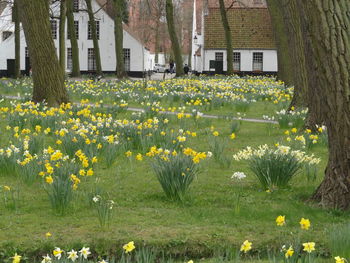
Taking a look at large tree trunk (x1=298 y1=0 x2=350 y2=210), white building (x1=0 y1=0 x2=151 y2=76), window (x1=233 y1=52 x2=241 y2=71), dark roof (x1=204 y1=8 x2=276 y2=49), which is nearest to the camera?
large tree trunk (x1=298 y1=0 x2=350 y2=210)

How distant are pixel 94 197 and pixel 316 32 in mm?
2364

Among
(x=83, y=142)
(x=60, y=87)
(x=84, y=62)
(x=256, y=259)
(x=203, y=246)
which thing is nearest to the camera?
(x=256, y=259)

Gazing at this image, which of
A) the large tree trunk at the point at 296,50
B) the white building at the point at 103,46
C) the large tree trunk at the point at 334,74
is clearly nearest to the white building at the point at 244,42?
the white building at the point at 103,46

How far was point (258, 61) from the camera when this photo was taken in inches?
2156

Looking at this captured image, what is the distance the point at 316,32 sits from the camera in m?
5.43

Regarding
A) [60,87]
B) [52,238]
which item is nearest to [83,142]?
[52,238]

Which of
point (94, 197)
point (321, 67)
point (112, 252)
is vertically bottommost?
point (112, 252)

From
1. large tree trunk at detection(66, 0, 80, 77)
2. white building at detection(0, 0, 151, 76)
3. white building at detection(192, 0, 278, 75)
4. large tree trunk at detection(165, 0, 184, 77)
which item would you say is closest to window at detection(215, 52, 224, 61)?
white building at detection(192, 0, 278, 75)

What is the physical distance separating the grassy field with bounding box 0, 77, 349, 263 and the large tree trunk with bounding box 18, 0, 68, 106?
687cm

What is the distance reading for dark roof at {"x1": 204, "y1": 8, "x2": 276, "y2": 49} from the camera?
53.8m

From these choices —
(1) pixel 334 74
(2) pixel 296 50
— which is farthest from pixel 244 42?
(1) pixel 334 74

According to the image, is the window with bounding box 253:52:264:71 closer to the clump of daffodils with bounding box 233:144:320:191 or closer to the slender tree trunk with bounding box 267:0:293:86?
the slender tree trunk with bounding box 267:0:293:86

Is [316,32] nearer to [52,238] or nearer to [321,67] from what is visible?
[321,67]

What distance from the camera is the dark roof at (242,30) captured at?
177 ft
